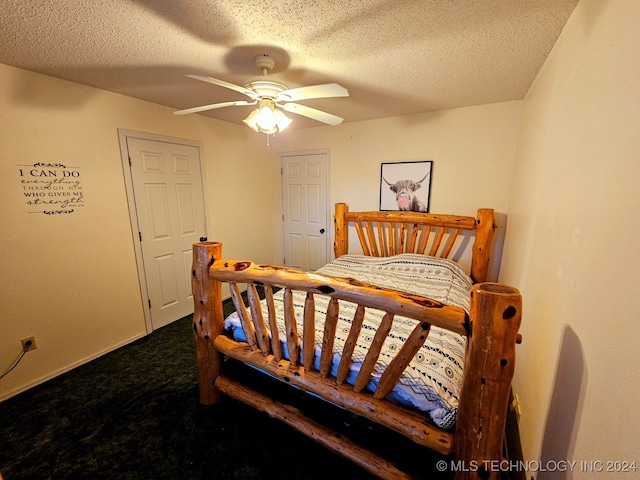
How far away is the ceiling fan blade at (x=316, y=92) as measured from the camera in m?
1.43

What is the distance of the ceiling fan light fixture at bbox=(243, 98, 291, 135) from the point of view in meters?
1.59

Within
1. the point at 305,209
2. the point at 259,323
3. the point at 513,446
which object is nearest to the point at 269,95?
the point at 259,323

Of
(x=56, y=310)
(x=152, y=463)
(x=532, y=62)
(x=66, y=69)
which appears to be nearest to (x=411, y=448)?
(x=152, y=463)

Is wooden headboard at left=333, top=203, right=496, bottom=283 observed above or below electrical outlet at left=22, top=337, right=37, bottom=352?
above

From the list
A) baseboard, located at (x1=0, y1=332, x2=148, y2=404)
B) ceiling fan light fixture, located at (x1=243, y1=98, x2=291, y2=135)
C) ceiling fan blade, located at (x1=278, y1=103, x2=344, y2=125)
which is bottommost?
baseboard, located at (x1=0, y1=332, x2=148, y2=404)

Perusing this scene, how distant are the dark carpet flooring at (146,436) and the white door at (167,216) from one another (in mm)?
899

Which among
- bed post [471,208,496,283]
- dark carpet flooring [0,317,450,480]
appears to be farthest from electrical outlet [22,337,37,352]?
bed post [471,208,496,283]

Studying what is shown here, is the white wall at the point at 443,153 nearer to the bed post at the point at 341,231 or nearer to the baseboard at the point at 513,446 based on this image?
the bed post at the point at 341,231

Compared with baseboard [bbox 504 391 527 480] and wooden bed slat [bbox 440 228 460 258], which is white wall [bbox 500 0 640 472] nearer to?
baseboard [bbox 504 391 527 480]

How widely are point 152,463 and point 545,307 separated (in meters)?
2.14

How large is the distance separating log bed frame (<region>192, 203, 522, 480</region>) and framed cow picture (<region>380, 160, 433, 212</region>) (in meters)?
1.56

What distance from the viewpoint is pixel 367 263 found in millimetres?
2744

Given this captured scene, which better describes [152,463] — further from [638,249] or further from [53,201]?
[638,249]

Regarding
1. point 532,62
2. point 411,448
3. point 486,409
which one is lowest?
point 411,448
